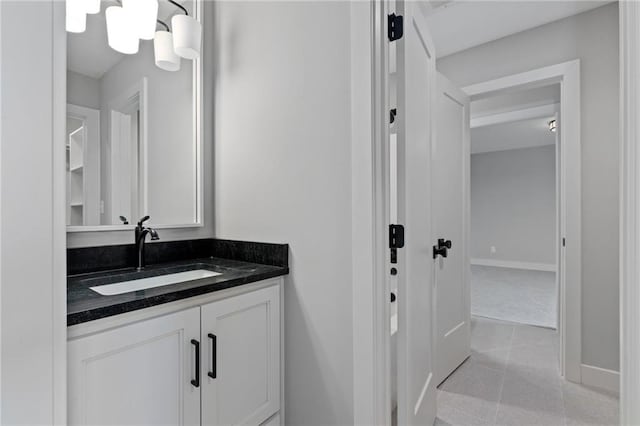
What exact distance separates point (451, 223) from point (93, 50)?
216 centimetres

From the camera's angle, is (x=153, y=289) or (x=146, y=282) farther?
(x=146, y=282)

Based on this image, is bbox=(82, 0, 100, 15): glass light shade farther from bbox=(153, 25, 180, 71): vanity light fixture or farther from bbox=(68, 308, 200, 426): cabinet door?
bbox=(68, 308, 200, 426): cabinet door

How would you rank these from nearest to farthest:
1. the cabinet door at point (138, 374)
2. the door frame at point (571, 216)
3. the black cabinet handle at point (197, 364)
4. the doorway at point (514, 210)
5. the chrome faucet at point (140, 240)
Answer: the cabinet door at point (138, 374) < the black cabinet handle at point (197, 364) < the chrome faucet at point (140, 240) < the door frame at point (571, 216) < the doorway at point (514, 210)

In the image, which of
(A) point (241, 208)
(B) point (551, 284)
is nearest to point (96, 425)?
(A) point (241, 208)

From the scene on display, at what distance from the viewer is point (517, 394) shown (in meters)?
1.99

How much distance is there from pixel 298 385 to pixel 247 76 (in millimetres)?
1430

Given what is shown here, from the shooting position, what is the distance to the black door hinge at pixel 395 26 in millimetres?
1205

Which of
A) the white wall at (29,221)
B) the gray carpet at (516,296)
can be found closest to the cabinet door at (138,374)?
the white wall at (29,221)

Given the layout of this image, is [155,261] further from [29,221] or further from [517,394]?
[517,394]

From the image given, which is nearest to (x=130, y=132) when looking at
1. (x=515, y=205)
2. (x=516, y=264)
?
(x=515, y=205)

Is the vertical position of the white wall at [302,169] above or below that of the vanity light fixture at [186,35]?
below

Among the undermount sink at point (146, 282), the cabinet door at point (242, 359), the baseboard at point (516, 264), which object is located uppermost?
the undermount sink at point (146, 282)

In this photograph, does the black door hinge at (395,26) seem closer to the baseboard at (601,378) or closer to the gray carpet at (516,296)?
the baseboard at (601,378)

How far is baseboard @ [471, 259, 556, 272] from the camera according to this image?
20.8 ft
